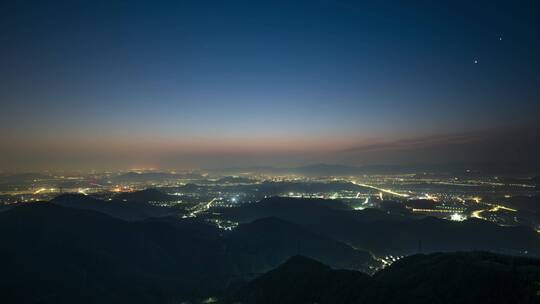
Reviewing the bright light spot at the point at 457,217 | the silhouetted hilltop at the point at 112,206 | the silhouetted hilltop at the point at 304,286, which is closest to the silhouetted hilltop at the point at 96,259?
the silhouetted hilltop at the point at 304,286

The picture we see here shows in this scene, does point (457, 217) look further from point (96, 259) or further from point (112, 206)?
point (112, 206)

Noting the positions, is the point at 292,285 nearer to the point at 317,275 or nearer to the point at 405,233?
the point at 317,275

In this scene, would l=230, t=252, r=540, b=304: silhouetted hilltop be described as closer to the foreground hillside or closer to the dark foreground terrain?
the dark foreground terrain

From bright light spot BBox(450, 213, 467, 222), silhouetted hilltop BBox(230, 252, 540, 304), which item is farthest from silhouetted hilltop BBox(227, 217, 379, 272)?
bright light spot BBox(450, 213, 467, 222)

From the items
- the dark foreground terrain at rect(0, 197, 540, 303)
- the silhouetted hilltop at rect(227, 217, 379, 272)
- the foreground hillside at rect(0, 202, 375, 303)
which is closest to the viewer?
the dark foreground terrain at rect(0, 197, 540, 303)

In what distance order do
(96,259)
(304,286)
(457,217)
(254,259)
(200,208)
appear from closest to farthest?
(304,286) < (96,259) < (254,259) < (457,217) < (200,208)

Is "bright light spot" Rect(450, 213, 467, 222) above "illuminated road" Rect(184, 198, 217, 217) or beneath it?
beneath

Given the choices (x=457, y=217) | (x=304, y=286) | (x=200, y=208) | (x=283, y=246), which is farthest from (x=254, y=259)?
(x=457, y=217)
